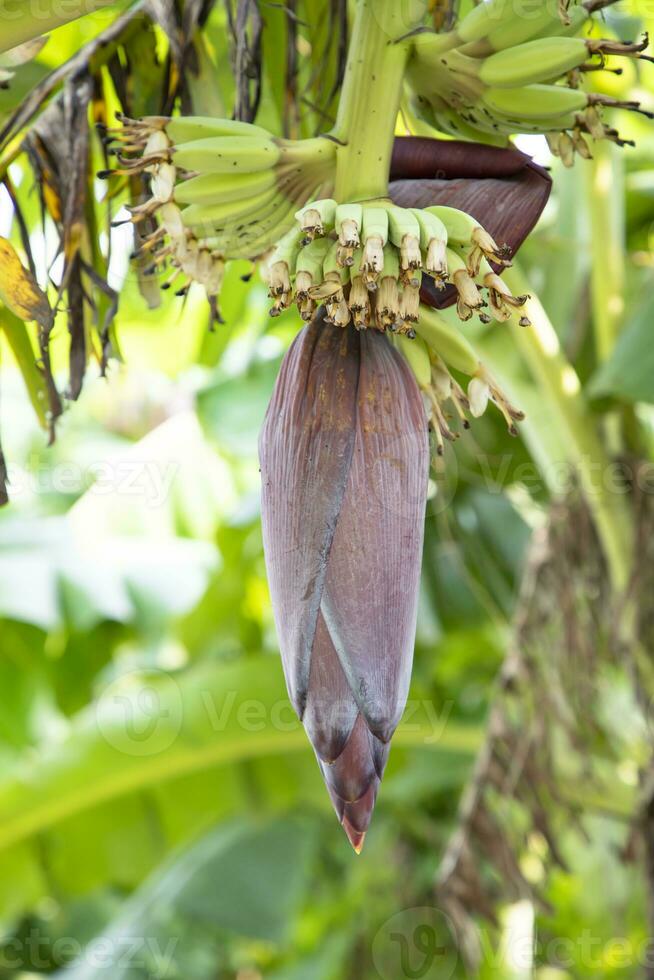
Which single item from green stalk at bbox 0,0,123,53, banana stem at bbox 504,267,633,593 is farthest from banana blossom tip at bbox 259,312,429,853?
banana stem at bbox 504,267,633,593

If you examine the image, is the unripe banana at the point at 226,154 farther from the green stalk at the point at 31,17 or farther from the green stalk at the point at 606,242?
the green stalk at the point at 606,242

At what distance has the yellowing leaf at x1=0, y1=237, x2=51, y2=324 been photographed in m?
0.58

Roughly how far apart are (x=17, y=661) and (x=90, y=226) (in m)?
1.07

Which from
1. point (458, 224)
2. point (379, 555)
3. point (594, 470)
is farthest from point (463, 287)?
point (594, 470)

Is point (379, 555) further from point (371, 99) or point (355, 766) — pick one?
point (371, 99)

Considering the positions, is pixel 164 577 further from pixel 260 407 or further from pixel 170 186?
pixel 170 186

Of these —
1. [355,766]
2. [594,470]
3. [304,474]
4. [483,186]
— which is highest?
[483,186]

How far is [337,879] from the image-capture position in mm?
2369

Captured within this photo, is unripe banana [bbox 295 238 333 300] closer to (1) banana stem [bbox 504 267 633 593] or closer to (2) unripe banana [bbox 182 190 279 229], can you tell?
(2) unripe banana [bbox 182 190 279 229]

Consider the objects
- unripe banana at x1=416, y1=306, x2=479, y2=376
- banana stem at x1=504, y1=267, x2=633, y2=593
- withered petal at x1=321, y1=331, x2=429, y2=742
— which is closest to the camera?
withered petal at x1=321, y1=331, x2=429, y2=742

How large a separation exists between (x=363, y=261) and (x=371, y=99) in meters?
0.12

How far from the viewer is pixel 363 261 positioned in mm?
449

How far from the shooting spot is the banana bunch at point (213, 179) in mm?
511

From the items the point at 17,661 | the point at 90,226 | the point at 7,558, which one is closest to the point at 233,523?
the point at 7,558
